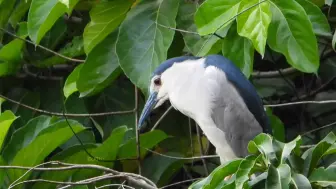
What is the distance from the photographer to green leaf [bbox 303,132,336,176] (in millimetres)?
1985

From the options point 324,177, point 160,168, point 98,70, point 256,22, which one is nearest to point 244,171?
point 324,177

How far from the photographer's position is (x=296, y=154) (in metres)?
2.01

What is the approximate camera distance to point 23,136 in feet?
9.12

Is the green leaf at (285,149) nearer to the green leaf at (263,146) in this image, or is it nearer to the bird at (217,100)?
the green leaf at (263,146)

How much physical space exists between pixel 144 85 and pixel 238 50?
1.06 feet

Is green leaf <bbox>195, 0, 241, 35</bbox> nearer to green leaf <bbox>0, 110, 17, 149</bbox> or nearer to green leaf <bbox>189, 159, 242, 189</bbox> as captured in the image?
green leaf <bbox>189, 159, 242, 189</bbox>

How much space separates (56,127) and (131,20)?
40cm

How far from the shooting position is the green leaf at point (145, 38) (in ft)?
8.28

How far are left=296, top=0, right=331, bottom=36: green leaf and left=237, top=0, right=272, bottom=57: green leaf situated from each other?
265mm

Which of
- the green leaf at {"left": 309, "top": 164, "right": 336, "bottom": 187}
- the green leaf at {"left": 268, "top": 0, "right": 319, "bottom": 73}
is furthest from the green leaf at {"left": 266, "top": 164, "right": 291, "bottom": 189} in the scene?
the green leaf at {"left": 268, "top": 0, "right": 319, "bottom": 73}

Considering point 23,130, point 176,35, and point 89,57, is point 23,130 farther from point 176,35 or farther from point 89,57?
point 176,35

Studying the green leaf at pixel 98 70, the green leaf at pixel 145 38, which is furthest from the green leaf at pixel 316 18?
the green leaf at pixel 98 70

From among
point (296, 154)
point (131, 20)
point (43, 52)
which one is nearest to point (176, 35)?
point (131, 20)

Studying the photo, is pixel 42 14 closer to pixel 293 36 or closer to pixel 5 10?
pixel 5 10
